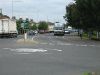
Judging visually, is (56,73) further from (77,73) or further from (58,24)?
(58,24)

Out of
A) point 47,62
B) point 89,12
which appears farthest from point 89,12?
point 47,62

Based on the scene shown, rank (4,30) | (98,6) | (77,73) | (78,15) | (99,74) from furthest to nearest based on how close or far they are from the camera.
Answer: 1. (4,30)
2. (78,15)
3. (98,6)
4. (77,73)
5. (99,74)

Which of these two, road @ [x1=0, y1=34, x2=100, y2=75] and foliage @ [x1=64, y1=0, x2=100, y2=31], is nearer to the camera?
road @ [x1=0, y1=34, x2=100, y2=75]

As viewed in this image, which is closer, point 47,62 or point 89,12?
point 47,62

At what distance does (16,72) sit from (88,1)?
52.4 m

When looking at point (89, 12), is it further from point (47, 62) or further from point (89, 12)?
point (47, 62)

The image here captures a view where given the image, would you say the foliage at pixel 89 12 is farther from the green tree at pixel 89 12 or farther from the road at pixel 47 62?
the road at pixel 47 62

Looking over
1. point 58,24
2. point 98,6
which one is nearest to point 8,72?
point 98,6

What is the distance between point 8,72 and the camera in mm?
16484

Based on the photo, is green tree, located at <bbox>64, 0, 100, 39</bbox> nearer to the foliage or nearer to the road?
the foliage

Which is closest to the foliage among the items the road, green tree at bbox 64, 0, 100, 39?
green tree at bbox 64, 0, 100, 39

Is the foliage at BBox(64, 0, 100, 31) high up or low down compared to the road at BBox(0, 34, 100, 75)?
up

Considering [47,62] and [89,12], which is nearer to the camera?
[47,62]

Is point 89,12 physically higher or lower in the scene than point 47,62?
higher
